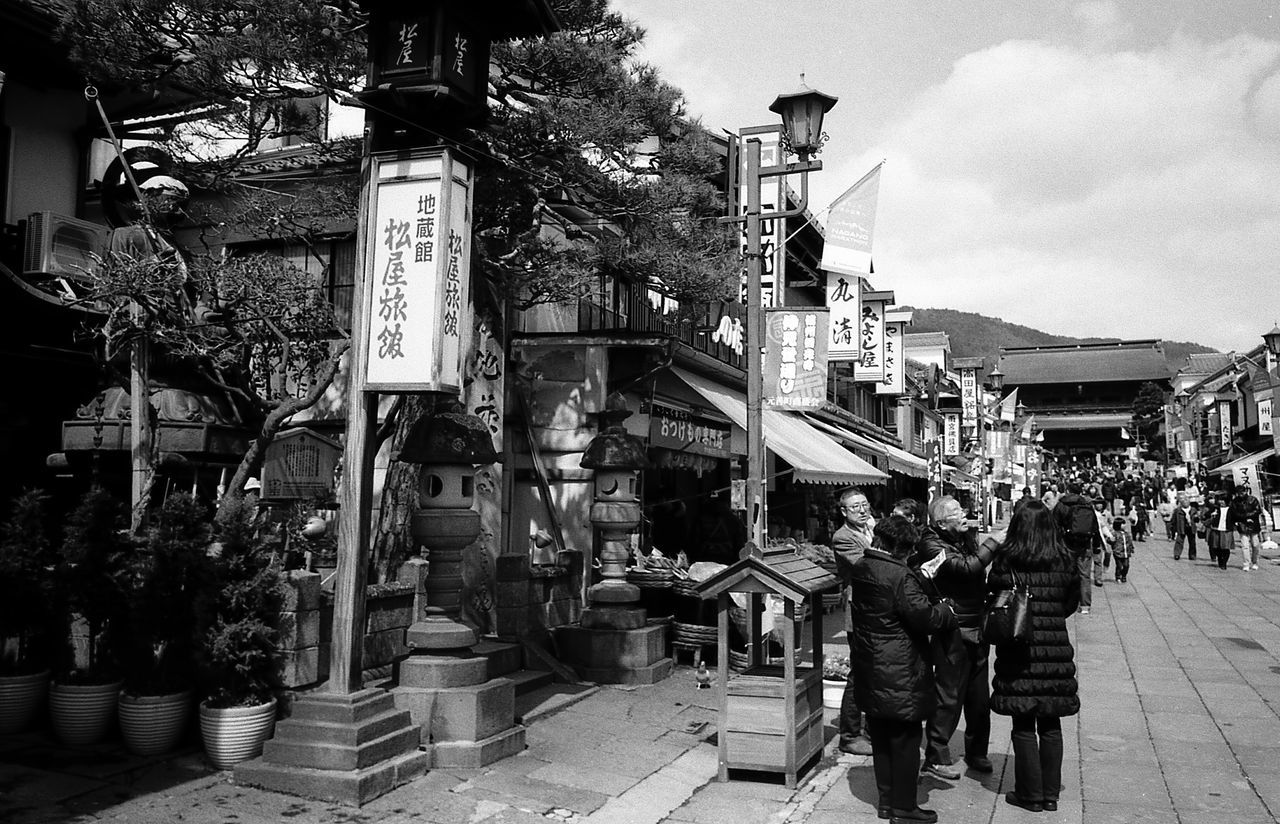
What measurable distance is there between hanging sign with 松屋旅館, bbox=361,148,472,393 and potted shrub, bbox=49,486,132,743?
259 cm

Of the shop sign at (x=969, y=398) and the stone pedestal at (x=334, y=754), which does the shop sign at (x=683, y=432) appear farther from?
the shop sign at (x=969, y=398)

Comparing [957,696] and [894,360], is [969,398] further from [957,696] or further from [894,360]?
[957,696]

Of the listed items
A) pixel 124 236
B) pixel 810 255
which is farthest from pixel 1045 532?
pixel 810 255

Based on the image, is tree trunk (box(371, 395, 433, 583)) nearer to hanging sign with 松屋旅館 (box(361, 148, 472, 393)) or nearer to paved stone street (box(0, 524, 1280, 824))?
paved stone street (box(0, 524, 1280, 824))

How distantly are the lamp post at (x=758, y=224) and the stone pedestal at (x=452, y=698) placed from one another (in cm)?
352

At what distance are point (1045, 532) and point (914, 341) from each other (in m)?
51.3

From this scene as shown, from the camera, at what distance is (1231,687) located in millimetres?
10781

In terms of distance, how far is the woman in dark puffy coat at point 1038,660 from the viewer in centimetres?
629

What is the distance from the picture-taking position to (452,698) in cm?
746

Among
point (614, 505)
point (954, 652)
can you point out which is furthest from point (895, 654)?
point (614, 505)

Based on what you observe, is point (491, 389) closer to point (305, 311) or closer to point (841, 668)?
point (305, 311)

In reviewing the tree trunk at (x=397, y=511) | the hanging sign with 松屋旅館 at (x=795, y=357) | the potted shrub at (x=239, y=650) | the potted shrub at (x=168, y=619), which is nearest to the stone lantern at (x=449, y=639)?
the potted shrub at (x=239, y=650)

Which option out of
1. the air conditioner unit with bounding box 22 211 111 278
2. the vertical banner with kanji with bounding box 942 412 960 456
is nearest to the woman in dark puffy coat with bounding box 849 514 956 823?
the air conditioner unit with bounding box 22 211 111 278

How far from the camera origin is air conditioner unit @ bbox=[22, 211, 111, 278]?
11734mm
